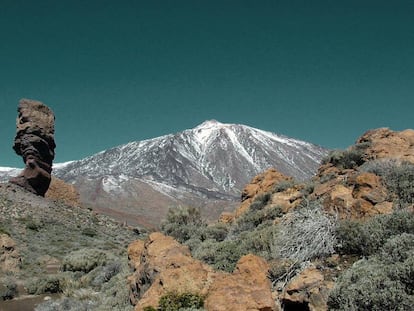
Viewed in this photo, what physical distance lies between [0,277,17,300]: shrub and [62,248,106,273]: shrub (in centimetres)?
411

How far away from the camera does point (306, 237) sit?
8562mm

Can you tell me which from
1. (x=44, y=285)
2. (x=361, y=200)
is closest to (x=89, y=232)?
(x=44, y=285)

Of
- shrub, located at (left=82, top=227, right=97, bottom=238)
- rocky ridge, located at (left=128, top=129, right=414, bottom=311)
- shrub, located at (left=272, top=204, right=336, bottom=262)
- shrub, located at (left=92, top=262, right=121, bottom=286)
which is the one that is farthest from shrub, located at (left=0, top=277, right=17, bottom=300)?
shrub, located at (left=82, top=227, right=97, bottom=238)

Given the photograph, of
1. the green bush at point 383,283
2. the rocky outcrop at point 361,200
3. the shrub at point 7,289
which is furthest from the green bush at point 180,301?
the shrub at point 7,289

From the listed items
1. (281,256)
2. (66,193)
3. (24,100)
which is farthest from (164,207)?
(281,256)

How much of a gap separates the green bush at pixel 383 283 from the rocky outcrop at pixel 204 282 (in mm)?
1142

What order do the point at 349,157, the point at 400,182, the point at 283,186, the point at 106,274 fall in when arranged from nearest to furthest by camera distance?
the point at 400,182 → the point at 283,186 → the point at 349,157 → the point at 106,274

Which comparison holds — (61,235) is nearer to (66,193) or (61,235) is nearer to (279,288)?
(66,193)

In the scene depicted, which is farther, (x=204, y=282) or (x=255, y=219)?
(x=255, y=219)

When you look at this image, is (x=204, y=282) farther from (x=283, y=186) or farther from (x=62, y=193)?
(x=62, y=193)

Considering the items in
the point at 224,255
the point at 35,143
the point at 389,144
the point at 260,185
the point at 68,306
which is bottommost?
the point at 68,306

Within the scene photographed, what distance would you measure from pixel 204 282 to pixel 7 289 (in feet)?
36.0

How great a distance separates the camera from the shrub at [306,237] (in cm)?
814

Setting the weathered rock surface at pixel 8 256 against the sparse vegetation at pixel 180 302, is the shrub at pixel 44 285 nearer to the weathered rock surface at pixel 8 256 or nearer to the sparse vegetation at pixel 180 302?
the weathered rock surface at pixel 8 256
